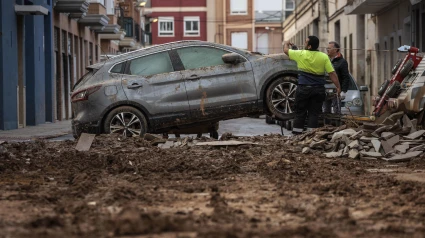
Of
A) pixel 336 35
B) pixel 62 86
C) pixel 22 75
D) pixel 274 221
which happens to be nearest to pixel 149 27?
pixel 336 35

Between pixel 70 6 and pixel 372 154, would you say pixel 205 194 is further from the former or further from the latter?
pixel 70 6

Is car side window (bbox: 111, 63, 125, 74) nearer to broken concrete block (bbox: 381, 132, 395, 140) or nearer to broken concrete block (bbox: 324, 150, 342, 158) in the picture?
broken concrete block (bbox: 324, 150, 342, 158)

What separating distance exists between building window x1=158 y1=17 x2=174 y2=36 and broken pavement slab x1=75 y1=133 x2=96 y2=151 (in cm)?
8218

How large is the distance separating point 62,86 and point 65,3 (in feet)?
11.4

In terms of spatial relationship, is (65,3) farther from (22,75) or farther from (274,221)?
(274,221)

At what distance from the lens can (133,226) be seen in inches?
261

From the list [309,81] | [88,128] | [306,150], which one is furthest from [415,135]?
[88,128]

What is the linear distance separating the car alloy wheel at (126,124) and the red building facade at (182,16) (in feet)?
262

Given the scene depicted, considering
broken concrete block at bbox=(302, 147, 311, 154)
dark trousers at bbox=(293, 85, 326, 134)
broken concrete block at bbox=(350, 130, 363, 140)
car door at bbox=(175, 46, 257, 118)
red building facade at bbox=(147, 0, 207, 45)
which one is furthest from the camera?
red building facade at bbox=(147, 0, 207, 45)

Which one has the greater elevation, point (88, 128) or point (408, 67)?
point (408, 67)

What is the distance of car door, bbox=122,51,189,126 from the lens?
17250 mm

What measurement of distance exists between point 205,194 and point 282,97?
325 inches

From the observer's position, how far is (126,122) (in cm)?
1747

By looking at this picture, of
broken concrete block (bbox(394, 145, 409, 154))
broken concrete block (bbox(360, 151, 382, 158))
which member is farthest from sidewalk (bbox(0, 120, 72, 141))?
broken concrete block (bbox(394, 145, 409, 154))
